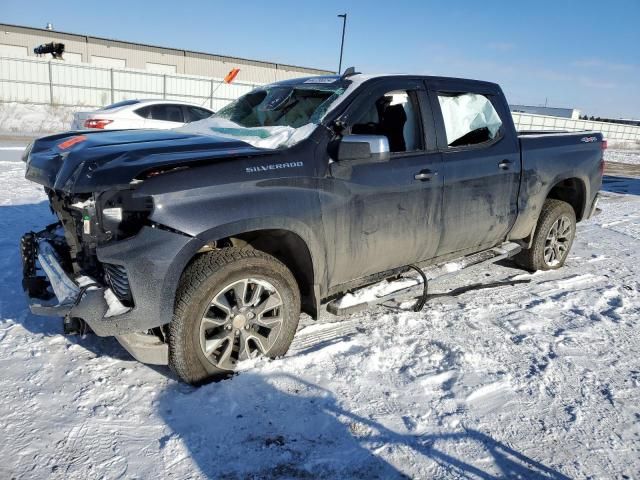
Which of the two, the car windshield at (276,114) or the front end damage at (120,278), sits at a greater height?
the car windshield at (276,114)

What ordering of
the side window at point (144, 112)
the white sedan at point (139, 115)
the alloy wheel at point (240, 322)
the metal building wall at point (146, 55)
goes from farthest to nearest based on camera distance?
1. the metal building wall at point (146, 55)
2. the side window at point (144, 112)
3. the white sedan at point (139, 115)
4. the alloy wheel at point (240, 322)

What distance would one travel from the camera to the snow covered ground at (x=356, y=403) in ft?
8.05

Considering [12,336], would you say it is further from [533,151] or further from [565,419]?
[533,151]

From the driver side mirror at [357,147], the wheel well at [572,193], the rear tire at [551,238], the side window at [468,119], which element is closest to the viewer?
the driver side mirror at [357,147]

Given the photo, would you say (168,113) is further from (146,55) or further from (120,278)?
(146,55)

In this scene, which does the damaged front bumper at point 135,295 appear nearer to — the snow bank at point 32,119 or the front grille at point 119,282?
the front grille at point 119,282

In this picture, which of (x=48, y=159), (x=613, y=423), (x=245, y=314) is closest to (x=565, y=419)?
(x=613, y=423)

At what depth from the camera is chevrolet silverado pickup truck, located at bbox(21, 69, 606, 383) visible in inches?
106

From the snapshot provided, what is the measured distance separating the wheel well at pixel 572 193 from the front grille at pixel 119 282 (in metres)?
4.55

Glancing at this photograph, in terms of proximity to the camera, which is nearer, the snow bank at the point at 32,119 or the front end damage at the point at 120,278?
the front end damage at the point at 120,278

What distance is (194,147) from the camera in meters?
3.03

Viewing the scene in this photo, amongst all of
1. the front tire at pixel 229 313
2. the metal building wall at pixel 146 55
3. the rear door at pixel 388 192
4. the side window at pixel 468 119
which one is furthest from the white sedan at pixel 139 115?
the metal building wall at pixel 146 55

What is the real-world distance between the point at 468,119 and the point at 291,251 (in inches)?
82.5

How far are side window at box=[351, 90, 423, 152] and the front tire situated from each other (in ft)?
4.46
